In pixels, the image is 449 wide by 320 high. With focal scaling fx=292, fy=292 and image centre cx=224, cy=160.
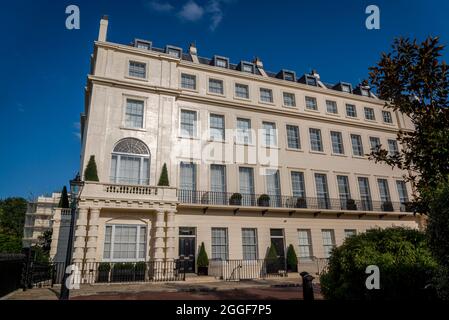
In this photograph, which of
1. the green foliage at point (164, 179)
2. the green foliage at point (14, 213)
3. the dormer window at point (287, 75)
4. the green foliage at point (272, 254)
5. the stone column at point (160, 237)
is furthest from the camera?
the green foliage at point (14, 213)

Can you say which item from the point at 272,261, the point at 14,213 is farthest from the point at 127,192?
the point at 14,213

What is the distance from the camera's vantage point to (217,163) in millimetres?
20859

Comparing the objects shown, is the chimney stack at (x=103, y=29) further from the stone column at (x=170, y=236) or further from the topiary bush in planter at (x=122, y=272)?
the topiary bush in planter at (x=122, y=272)

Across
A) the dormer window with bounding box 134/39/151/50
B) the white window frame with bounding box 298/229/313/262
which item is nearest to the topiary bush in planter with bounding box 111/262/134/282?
the white window frame with bounding box 298/229/313/262

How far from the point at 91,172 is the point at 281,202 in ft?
42.3

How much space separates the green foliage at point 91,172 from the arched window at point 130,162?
1226 millimetres

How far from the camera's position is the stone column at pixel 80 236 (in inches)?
602

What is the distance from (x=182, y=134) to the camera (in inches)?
816

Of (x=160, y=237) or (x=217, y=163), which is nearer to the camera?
(x=160, y=237)

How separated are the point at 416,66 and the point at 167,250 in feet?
47.9

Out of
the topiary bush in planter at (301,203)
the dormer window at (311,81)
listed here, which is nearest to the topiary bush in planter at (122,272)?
the topiary bush in planter at (301,203)

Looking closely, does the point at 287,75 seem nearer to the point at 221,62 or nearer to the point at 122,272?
the point at 221,62

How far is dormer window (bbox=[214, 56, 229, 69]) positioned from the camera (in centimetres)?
2539

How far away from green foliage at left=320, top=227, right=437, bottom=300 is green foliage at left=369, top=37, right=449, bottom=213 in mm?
1266
